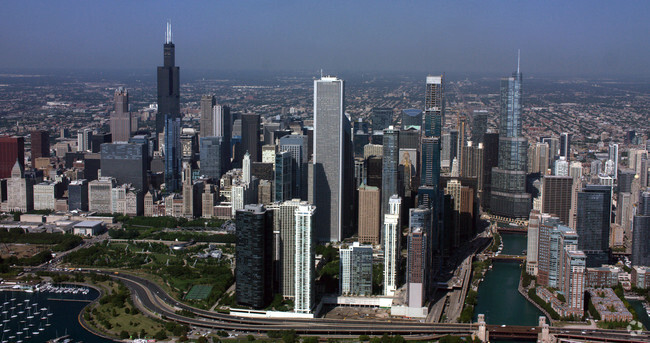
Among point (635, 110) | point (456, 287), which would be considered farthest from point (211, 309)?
point (635, 110)

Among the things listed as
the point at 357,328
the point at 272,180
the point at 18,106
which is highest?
the point at 18,106

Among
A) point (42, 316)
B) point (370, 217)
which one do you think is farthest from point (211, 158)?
point (42, 316)

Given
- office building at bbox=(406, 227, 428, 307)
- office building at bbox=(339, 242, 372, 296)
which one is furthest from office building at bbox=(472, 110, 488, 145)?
office building at bbox=(406, 227, 428, 307)

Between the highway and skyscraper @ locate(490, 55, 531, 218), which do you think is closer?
the highway

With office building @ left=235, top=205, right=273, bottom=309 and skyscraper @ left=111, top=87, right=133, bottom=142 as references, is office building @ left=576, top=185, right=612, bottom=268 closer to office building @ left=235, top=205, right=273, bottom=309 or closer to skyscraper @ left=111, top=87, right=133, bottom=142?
office building @ left=235, top=205, right=273, bottom=309

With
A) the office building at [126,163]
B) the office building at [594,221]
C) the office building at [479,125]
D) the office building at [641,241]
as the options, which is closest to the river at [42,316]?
the office building at [126,163]

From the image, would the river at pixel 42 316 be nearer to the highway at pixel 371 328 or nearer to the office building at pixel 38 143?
the highway at pixel 371 328

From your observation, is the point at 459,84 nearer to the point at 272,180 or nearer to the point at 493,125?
the point at 493,125
